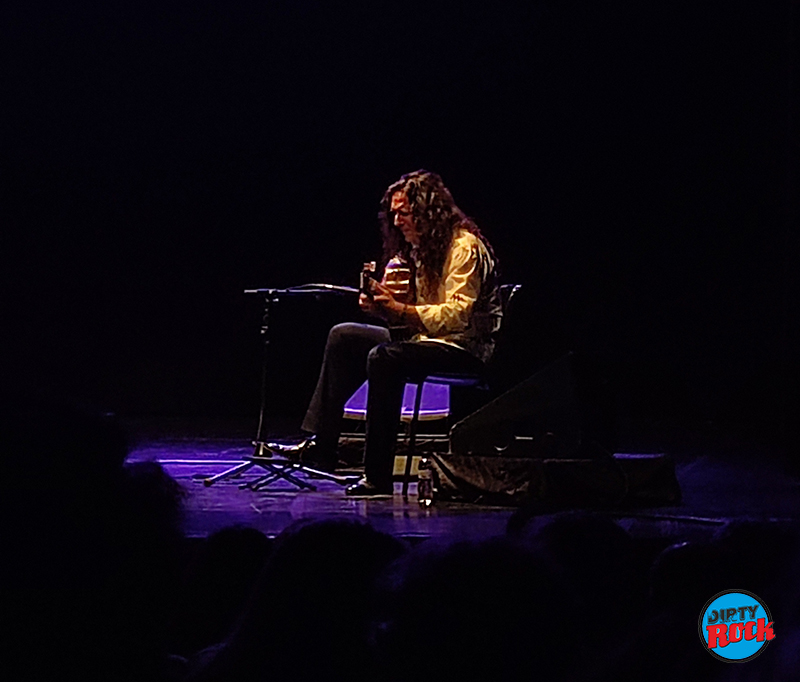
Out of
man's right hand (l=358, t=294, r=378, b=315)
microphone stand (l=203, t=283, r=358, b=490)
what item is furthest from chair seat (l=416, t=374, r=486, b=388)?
microphone stand (l=203, t=283, r=358, b=490)

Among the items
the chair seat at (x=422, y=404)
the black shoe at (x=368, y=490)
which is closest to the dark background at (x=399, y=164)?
the chair seat at (x=422, y=404)

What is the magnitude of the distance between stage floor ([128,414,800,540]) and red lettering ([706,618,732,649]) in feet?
5.08

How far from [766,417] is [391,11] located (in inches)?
112

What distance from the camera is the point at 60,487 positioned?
3.28 feet

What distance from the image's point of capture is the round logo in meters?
0.82

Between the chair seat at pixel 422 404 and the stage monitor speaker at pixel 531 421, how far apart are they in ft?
1.43

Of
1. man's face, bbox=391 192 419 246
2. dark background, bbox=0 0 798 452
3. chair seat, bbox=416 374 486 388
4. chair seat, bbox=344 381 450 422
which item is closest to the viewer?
chair seat, bbox=416 374 486 388

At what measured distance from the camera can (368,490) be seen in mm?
3793

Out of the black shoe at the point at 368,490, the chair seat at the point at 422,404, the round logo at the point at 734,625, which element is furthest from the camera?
the chair seat at the point at 422,404

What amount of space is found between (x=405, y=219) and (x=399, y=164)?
1.89 meters

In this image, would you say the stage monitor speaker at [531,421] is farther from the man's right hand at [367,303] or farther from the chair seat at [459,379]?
the man's right hand at [367,303]

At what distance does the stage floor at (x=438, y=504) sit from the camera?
3027 millimetres

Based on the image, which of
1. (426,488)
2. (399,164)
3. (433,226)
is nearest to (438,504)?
(426,488)

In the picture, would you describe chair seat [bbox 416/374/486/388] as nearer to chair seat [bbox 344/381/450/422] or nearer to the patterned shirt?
the patterned shirt
